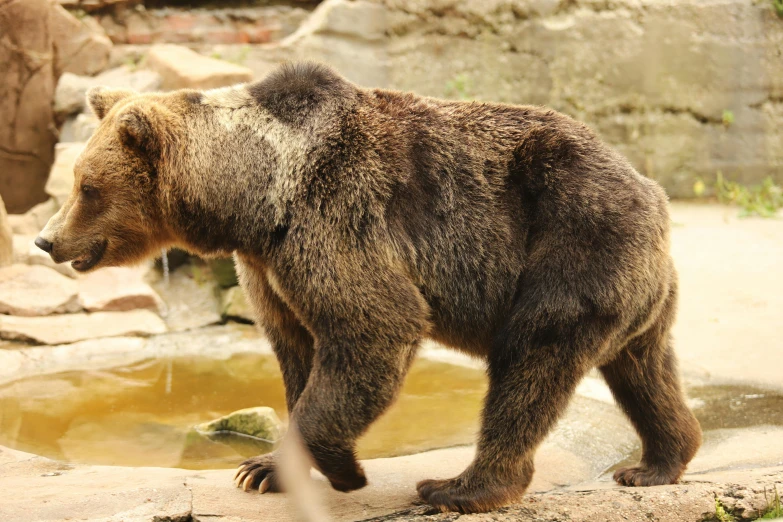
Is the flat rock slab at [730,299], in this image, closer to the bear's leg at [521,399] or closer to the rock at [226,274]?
the bear's leg at [521,399]

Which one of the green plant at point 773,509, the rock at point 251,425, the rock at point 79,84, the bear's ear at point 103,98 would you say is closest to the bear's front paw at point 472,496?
the green plant at point 773,509

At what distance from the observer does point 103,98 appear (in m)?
4.25

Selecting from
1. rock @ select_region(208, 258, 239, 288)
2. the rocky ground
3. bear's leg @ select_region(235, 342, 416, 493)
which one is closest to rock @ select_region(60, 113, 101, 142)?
the rocky ground

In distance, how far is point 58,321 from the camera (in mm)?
7332

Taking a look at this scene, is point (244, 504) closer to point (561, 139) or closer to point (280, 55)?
point (561, 139)

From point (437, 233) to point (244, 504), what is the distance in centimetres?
145

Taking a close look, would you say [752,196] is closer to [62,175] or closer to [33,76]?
[62,175]

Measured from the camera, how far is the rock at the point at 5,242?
7655 mm

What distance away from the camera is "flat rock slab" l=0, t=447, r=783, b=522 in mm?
3590

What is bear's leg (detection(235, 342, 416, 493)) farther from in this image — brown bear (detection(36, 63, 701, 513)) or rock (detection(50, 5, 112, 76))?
rock (detection(50, 5, 112, 76))

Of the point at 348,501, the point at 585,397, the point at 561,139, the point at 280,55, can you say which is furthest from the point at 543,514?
the point at 280,55

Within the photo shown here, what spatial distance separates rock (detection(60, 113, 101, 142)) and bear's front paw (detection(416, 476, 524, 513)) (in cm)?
630

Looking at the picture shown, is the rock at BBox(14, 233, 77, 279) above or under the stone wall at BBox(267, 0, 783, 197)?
under

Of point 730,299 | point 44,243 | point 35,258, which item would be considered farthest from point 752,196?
point 44,243
